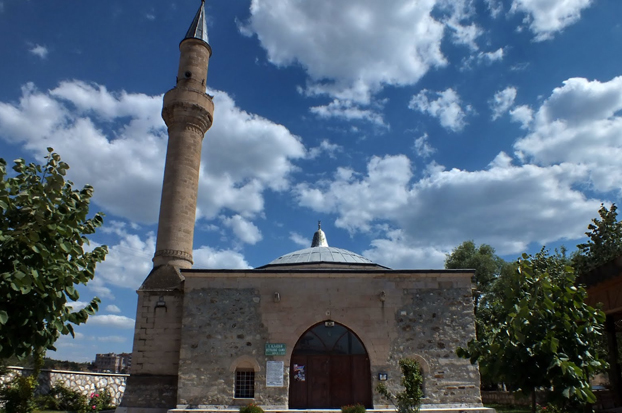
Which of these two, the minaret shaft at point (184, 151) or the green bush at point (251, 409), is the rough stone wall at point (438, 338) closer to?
the green bush at point (251, 409)

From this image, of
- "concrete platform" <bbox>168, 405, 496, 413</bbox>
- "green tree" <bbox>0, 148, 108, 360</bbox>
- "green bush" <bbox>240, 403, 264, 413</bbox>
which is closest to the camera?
"green tree" <bbox>0, 148, 108, 360</bbox>

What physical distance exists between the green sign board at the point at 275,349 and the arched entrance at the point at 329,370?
1.30 feet

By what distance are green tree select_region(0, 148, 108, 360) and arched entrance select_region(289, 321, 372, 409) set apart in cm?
870

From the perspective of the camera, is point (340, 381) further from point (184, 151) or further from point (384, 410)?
point (184, 151)

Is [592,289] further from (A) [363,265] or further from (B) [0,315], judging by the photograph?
(A) [363,265]

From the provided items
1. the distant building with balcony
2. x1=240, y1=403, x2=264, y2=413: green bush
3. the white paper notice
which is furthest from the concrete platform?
the distant building with balcony

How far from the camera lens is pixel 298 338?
13.0m

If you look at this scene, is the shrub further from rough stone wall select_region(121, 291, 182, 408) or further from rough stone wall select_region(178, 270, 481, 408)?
rough stone wall select_region(121, 291, 182, 408)

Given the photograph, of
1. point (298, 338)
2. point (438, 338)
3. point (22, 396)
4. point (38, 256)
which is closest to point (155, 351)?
point (22, 396)

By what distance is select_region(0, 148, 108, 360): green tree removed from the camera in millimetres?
4391

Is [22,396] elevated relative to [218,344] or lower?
lower

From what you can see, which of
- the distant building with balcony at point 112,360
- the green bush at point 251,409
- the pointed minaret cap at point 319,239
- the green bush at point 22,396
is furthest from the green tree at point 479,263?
the distant building with balcony at point 112,360

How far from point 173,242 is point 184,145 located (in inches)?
144

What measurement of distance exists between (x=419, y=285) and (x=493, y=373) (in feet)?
28.3
